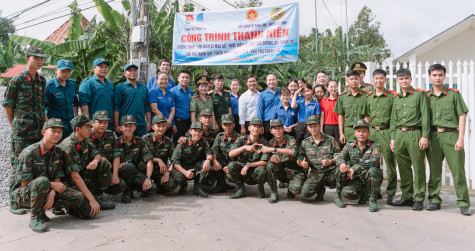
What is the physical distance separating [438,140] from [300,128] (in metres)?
1.88

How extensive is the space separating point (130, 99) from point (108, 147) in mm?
867

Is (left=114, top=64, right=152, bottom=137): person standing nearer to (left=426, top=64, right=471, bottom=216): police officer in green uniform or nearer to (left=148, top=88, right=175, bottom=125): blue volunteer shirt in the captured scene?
(left=148, top=88, right=175, bottom=125): blue volunteer shirt

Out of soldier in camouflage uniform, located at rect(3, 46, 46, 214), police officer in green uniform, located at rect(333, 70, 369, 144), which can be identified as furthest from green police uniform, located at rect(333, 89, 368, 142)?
soldier in camouflage uniform, located at rect(3, 46, 46, 214)

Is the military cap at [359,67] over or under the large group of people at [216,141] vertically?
over

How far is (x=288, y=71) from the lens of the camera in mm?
10992

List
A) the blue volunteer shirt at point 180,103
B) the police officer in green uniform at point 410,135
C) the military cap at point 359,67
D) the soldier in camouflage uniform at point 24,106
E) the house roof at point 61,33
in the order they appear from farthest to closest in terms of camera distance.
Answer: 1. the house roof at point 61,33
2. the blue volunteer shirt at point 180,103
3. the military cap at point 359,67
4. the police officer in green uniform at point 410,135
5. the soldier in camouflage uniform at point 24,106

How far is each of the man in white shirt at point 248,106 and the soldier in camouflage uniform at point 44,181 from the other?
278cm

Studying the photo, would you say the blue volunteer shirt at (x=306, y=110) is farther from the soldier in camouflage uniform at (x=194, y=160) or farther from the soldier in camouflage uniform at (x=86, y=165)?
the soldier in camouflage uniform at (x=86, y=165)

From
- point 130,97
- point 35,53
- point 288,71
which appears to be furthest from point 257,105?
point 288,71

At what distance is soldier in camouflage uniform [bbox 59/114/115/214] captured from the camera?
3.88m

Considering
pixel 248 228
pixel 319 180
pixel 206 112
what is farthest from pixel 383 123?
pixel 206 112

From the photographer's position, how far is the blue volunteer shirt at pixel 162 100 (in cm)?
545

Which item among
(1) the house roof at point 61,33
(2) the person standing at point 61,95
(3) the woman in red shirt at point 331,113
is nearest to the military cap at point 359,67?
(3) the woman in red shirt at point 331,113

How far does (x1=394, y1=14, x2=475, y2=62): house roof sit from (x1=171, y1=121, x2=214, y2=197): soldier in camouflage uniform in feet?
27.9
